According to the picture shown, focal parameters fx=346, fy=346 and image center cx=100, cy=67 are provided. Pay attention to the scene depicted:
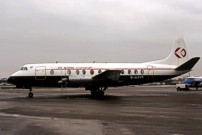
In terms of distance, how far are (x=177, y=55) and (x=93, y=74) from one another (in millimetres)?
9741

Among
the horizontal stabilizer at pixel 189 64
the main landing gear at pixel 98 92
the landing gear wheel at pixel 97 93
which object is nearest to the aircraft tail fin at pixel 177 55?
the horizontal stabilizer at pixel 189 64

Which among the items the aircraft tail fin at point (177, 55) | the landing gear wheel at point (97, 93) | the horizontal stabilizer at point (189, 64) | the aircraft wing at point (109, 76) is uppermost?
the aircraft tail fin at point (177, 55)

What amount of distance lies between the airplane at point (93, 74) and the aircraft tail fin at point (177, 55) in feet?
2.08

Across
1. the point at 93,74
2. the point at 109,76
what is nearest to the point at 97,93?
the point at 93,74

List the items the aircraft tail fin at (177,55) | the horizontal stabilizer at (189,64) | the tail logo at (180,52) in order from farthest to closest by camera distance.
Result: the tail logo at (180,52) < the aircraft tail fin at (177,55) < the horizontal stabilizer at (189,64)

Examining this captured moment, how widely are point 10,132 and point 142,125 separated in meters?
4.74

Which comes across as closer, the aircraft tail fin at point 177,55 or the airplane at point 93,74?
the airplane at point 93,74

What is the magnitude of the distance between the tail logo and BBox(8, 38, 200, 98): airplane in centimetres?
133

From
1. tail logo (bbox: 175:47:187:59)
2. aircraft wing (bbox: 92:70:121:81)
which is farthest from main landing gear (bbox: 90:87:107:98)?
tail logo (bbox: 175:47:187:59)

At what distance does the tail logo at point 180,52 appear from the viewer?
37.3 metres

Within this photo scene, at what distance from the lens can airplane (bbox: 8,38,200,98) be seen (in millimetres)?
32281

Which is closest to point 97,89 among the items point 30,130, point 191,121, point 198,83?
point 191,121

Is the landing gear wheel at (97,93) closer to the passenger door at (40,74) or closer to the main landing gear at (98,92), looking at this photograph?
the main landing gear at (98,92)

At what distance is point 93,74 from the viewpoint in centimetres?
3409
